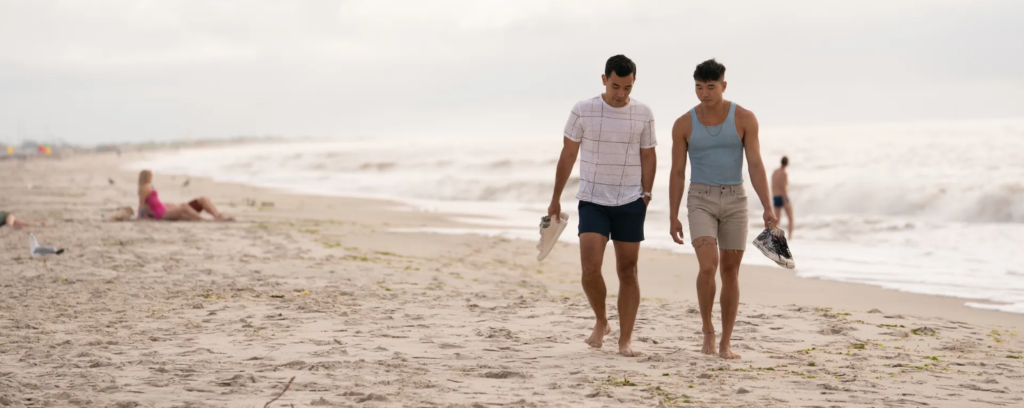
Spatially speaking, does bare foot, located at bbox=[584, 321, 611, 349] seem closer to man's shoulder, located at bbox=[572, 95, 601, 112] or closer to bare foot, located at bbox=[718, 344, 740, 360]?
bare foot, located at bbox=[718, 344, 740, 360]

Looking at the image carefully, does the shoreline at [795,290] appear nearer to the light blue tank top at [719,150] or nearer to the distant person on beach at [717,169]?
A: the distant person on beach at [717,169]

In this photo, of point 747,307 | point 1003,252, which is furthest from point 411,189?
point 747,307

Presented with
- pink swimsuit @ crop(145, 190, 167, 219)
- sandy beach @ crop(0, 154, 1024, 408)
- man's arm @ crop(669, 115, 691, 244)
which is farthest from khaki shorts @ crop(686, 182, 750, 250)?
pink swimsuit @ crop(145, 190, 167, 219)

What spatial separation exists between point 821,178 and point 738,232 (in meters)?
22.8

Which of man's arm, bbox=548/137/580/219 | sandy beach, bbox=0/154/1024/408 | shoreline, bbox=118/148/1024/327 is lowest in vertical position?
sandy beach, bbox=0/154/1024/408

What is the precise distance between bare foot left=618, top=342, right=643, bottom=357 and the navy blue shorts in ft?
2.04

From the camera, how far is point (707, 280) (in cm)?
498

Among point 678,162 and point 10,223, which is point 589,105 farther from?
point 10,223

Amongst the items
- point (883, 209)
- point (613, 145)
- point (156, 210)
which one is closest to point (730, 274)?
point (613, 145)

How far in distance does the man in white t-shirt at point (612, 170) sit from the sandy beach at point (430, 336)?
67cm

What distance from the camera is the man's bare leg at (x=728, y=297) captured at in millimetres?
4941

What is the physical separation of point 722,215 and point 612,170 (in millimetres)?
668

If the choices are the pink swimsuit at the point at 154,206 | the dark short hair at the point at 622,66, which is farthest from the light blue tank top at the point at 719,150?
the pink swimsuit at the point at 154,206

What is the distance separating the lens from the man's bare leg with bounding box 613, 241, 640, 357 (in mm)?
4984
